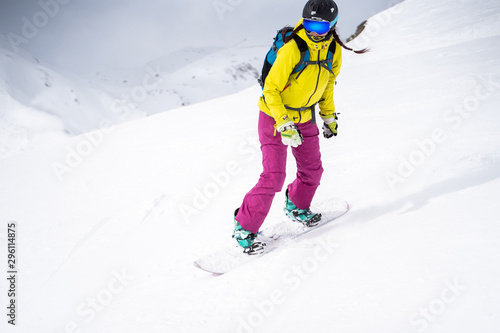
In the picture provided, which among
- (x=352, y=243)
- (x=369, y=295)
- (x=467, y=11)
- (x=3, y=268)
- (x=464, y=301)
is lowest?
(x=464, y=301)

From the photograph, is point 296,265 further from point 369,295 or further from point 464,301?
point 464,301

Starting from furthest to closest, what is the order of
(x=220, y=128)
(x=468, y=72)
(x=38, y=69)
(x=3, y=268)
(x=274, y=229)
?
(x=38, y=69), (x=220, y=128), (x=468, y=72), (x=3, y=268), (x=274, y=229)

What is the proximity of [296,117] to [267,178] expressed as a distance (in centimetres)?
54

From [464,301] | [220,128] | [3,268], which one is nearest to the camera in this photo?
[464,301]

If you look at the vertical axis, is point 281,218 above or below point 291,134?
below

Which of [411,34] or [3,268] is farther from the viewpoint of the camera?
[411,34]

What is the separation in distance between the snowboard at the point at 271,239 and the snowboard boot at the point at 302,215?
0.11 feet

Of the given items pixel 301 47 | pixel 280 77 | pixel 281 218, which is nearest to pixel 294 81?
pixel 280 77

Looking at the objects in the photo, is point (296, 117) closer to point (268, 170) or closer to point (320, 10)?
point (268, 170)

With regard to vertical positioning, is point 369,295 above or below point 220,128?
below

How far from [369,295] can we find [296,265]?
0.59 meters

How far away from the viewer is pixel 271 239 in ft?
9.16

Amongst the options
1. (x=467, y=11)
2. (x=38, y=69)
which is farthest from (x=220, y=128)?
(x=38, y=69)

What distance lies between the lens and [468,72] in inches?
231
